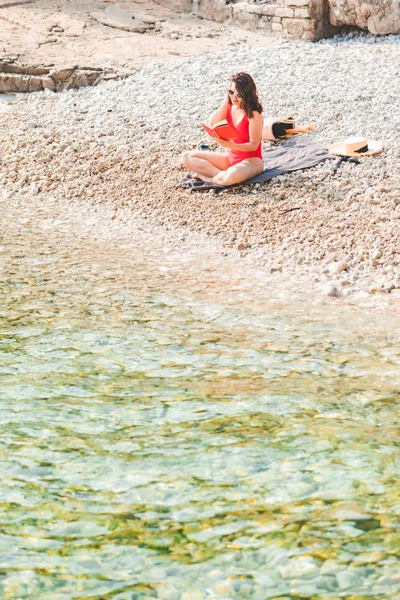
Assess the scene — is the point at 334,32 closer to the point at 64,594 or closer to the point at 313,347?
the point at 313,347

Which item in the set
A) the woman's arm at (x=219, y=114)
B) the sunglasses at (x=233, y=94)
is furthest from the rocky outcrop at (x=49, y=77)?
the sunglasses at (x=233, y=94)

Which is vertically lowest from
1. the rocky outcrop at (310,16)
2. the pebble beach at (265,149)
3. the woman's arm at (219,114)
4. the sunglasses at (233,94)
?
the pebble beach at (265,149)

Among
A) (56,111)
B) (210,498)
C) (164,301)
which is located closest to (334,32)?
(56,111)

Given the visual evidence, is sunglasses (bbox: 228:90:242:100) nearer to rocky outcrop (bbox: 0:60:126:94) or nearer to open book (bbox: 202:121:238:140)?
open book (bbox: 202:121:238:140)

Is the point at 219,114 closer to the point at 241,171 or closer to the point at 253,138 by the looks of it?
the point at 253,138

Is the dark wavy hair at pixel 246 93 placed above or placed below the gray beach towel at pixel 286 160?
above

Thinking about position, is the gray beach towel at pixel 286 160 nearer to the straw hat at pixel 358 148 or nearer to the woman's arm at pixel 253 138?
the straw hat at pixel 358 148

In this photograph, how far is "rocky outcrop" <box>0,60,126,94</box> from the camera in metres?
11.4

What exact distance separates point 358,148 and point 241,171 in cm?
117

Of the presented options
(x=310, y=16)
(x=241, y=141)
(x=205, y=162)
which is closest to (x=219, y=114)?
(x=241, y=141)

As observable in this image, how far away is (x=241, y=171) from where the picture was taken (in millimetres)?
8023

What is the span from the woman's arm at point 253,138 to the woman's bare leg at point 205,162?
0.90 feet

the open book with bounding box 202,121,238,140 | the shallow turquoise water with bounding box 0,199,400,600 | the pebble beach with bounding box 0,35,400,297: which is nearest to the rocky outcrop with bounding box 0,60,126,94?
the pebble beach with bounding box 0,35,400,297

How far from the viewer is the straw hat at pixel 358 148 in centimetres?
831
